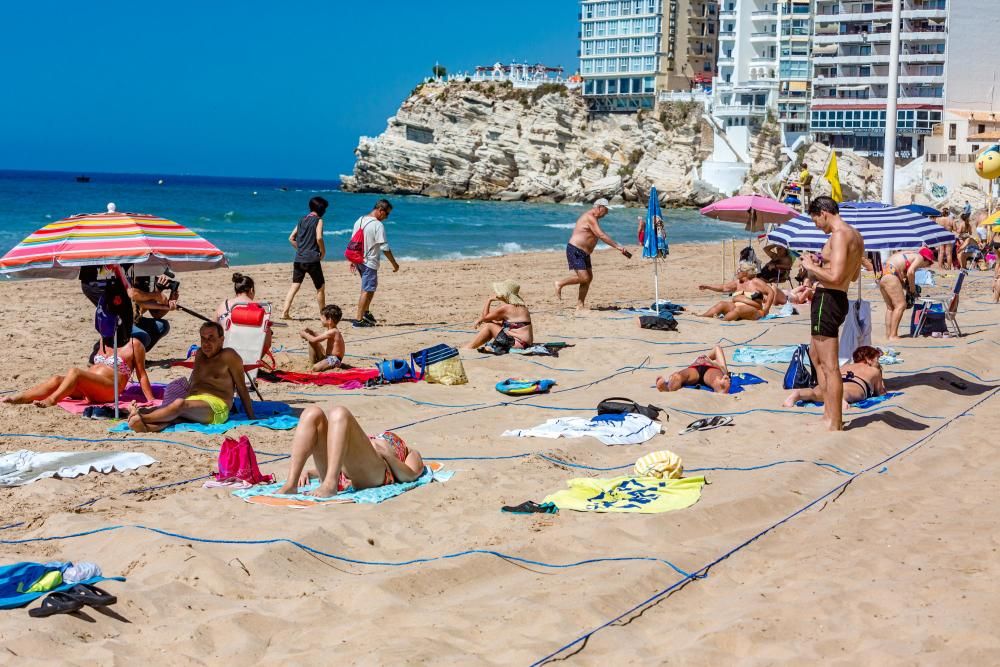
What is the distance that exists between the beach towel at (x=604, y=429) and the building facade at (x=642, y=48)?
80370 mm

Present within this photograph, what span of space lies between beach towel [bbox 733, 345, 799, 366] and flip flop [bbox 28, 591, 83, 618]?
7329 mm

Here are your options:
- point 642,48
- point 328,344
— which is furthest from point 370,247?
point 642,48

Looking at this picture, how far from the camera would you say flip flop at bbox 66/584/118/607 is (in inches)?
172

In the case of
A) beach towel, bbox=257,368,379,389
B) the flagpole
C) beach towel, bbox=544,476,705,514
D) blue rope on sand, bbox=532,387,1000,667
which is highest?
the flagpole

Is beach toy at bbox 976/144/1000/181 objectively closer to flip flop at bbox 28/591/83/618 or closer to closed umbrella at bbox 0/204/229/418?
closed umbrella at bbox 0/204/229/418

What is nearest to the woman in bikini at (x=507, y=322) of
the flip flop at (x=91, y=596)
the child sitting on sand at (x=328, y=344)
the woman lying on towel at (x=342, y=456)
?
the child sitting on sand at (x=328, y=344)

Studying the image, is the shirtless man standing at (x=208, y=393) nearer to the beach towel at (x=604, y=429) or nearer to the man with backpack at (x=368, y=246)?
the beach towel at (x=604, y=429)

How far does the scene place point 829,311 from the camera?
7.61m

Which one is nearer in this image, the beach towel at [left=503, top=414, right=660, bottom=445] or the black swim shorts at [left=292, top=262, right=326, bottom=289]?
the beach towel at [left=503, top=414, right=660, bottom=445]

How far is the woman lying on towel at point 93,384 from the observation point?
8203mm

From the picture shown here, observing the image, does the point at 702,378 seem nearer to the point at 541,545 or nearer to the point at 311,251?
the point at 541,545

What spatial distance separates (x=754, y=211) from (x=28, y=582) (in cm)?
1217

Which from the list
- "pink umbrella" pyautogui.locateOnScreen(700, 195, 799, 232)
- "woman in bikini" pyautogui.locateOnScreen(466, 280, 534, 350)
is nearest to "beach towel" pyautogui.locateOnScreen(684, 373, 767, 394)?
"woman in bikini" pyautogui.locateOnScreen(466, 280, 534, 350)

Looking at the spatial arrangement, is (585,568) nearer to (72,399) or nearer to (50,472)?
(50,472)
